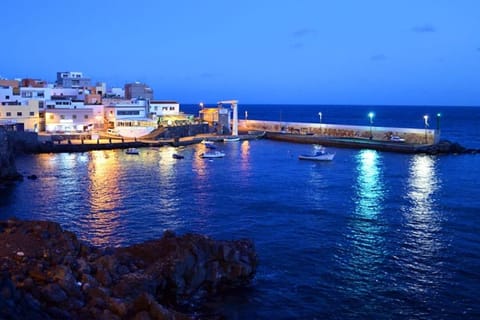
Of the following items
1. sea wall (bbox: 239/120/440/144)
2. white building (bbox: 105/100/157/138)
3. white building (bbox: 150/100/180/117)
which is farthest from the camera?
white building (bbox: 150/100/180/117)

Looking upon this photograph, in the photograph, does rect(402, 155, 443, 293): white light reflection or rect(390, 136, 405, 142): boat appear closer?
rect(402, 155, 443, 293): white light reflection

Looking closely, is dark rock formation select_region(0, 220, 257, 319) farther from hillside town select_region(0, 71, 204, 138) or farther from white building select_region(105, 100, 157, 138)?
white building select_region(105, 100, 157, 138)

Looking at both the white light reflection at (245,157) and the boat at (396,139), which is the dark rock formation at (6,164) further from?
the boat at (396,139)

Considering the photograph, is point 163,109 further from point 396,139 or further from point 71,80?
point 396,139

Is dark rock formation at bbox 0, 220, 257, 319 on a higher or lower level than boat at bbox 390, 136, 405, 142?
lower

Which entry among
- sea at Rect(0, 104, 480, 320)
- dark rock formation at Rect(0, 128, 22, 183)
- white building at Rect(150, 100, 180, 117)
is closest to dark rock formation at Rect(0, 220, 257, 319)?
sea at Rect(0, 104, 480, 320)

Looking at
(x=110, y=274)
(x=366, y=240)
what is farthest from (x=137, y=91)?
(x=110, y=274)

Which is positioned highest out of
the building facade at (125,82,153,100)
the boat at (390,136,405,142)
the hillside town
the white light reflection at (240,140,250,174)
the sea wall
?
the building facade at (125,82,153,100)

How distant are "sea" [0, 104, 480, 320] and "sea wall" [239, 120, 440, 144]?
10.7 m

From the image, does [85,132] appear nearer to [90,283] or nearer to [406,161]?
[406,161]

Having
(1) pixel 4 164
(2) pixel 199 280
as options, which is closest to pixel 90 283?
(2) pixel 199 280

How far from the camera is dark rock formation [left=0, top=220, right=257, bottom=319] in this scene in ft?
36.7

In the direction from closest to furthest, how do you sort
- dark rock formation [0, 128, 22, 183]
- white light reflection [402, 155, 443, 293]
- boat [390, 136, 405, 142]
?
white light reflection [402, 155, 443, 293] < dark rock formation [0, 128, 22, 183] < boat [390, 136, 405, 142]

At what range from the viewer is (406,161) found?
46.8 metres
